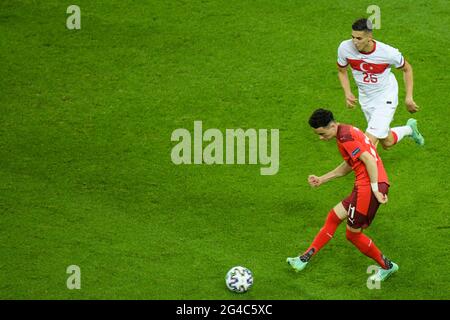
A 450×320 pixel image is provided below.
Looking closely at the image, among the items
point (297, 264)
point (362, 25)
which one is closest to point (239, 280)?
point (297, 264)

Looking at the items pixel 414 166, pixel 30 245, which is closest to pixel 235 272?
pixel 30 245

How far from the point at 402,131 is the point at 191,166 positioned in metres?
2.70

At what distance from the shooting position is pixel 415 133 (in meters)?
10.7

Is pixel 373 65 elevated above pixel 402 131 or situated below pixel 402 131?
above

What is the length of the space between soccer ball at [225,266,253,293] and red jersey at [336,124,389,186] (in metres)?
1.50

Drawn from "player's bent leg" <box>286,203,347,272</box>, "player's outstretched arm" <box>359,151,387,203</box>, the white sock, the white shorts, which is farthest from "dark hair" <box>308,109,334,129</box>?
the white sock

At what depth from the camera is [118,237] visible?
9.83m

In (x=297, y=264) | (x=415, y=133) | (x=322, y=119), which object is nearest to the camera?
(x=322, y=119)

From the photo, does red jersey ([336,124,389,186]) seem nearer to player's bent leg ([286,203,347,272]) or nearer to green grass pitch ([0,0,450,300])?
player's bent leg ([286,203,347,272])

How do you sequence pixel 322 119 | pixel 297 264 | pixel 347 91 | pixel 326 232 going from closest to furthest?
pixel 322 119 < pixel 326 232 < pixel 297 264 < pixel 347 91

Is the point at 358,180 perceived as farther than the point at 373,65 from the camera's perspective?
No

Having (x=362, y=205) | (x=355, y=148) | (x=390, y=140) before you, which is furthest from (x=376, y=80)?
(x=362, y=205)

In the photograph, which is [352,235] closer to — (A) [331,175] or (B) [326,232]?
(B) [326,232]

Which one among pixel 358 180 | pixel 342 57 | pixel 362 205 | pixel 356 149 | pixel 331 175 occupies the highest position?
pixel 342 57
